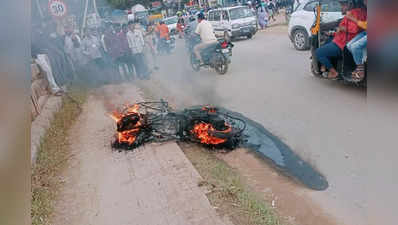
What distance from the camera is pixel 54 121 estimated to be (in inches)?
282

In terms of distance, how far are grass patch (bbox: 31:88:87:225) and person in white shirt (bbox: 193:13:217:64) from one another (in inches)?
177

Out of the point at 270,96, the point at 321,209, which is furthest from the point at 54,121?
the point at 321,209

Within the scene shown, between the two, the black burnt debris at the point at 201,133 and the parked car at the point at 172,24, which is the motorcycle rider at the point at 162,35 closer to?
the parked car at the point at 172,24

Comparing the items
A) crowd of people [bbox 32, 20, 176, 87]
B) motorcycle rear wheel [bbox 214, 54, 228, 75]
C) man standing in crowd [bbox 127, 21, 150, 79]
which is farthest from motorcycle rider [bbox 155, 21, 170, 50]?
motorcycle rear wheel [bbox 214, 54, 228, 75]

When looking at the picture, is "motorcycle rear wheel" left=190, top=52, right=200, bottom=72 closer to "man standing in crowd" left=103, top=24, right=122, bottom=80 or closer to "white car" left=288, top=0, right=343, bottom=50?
"man standing in crowd" left=103, top=24, right=122, bottom=80

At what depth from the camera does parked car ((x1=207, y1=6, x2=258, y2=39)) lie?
1878 cm

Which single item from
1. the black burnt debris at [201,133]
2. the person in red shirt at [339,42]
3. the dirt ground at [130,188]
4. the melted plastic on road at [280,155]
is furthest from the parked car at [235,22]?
the dirt ground at [130,188]

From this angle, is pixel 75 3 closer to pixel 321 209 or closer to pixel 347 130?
pixel 347 130

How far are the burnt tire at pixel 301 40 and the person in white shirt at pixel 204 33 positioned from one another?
→ 343 centimetres

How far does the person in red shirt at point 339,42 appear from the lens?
19.4 ft

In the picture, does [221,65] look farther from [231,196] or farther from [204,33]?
[231,196]
